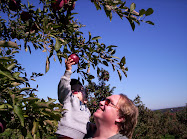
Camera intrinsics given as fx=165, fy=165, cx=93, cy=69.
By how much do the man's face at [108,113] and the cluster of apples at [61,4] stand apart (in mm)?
1258

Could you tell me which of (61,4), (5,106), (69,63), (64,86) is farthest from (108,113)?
(61,4)

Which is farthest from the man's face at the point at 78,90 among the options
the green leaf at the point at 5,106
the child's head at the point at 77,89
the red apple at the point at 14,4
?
the red apple at the point at 14,4

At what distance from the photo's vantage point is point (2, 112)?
1.19m

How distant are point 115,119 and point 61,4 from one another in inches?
58.0

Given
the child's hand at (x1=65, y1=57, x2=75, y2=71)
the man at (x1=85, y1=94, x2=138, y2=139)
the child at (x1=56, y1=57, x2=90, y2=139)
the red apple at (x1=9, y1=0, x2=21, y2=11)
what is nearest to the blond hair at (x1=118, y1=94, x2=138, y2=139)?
the man at (x1=85, y1=94, x2=138, y2=139)

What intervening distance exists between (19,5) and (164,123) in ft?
48.8

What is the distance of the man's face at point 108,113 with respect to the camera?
1.80m

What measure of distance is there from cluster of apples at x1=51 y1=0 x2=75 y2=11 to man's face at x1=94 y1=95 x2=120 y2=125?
4.13 feet

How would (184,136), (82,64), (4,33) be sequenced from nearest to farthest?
1. (82,64)
2. (4,33)
3. (184,136)

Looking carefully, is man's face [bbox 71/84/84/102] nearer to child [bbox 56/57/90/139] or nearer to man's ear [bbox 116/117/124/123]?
child [bbox 56/57/90/139]

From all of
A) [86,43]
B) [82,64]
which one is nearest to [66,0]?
[86,43]

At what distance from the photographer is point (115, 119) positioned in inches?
72.3

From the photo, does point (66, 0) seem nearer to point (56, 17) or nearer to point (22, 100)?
point (56, 17)

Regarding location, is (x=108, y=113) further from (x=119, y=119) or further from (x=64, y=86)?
(x=64, y=86)
